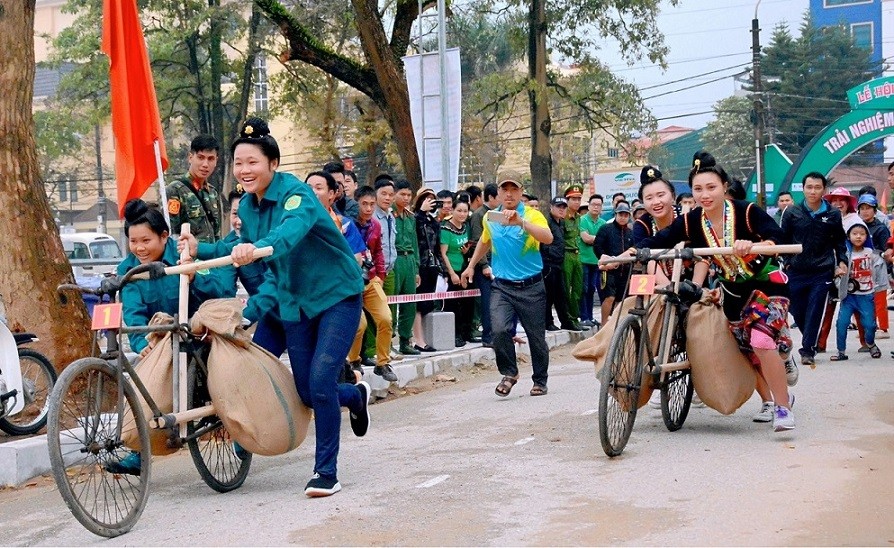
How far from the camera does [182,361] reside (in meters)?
6.17

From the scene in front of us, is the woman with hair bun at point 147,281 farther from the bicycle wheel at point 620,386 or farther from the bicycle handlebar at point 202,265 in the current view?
the bicycle wheel at point 620,386

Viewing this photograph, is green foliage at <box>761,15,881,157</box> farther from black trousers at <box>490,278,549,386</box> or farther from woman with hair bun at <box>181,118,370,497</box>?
woman with hair bun at <box>181,118,370,497</box>

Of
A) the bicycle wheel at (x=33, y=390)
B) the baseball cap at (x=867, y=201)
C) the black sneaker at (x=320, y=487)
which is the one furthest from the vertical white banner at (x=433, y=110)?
the black sneaker at (x=320, y=487)

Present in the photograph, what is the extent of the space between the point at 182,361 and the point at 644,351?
2840 millimetres

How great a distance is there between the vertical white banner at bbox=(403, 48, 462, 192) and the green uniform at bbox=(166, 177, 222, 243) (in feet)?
27.4

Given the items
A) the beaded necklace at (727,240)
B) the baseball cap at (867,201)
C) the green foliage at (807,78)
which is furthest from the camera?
the green foliage at (807,78)

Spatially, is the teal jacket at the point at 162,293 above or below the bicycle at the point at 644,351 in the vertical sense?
above

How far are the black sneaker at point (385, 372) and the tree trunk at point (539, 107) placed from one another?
17873 mm

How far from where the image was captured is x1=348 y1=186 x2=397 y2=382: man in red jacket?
34.9ft

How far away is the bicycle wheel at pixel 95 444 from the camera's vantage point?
518 centimetres

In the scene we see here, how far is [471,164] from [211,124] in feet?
52.2

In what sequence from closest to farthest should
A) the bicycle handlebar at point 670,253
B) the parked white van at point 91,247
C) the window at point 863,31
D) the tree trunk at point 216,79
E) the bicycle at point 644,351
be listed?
1. the bicycle at point 644,351
2. the bicycle handlebar at point 670,253
3. the parked white van at point 91,247
4. the tree trunk at point 216,79
5. the window at point 863,31

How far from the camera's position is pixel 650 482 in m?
6.28

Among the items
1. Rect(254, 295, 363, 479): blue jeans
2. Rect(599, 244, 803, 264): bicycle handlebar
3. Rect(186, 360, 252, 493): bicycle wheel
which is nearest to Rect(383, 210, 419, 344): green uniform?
Rect(599, 244, 803, 264): bicycle handlebar
